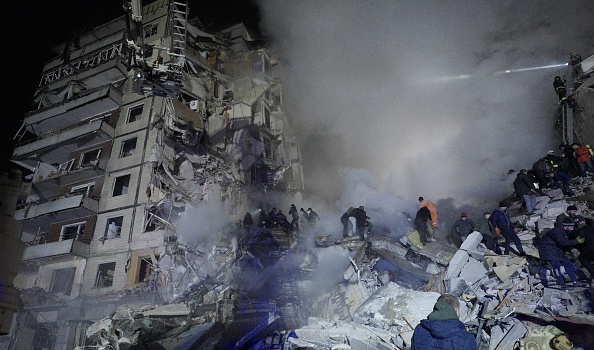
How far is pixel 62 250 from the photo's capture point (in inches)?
822

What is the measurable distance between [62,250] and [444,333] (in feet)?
78.8

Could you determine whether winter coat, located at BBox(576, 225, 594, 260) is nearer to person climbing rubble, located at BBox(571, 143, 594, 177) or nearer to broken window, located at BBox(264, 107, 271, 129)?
person climbing rubble, located at BBox(571, 143, 594, 177)

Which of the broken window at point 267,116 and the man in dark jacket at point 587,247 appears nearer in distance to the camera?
the man in dark jacket at point 587,247

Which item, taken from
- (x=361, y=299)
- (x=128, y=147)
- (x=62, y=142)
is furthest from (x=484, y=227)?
(x=62, y=142)

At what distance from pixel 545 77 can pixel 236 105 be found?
2231 centimetres

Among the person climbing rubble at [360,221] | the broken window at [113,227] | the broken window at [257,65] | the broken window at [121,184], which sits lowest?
the person climbing rubble at [360,221]

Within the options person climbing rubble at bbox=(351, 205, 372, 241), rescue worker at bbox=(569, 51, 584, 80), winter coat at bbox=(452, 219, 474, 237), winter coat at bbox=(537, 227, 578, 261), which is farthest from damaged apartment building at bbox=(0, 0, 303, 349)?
rescue worker at bbox=(569, 51, 584, 80)

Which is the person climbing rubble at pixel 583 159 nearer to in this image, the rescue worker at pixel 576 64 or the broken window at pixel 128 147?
the rescue worker at pixel 576 64

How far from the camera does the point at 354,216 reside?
1614cm

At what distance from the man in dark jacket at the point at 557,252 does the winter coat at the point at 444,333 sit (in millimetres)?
8007

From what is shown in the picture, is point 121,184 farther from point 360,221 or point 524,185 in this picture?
point 524,185

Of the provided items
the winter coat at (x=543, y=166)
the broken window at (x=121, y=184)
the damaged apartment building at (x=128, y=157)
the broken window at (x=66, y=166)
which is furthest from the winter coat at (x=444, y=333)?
the broken window at (x=66, y=166)

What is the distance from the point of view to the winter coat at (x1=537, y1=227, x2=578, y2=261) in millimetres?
9414

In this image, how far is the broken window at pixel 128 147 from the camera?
24.5 metres
